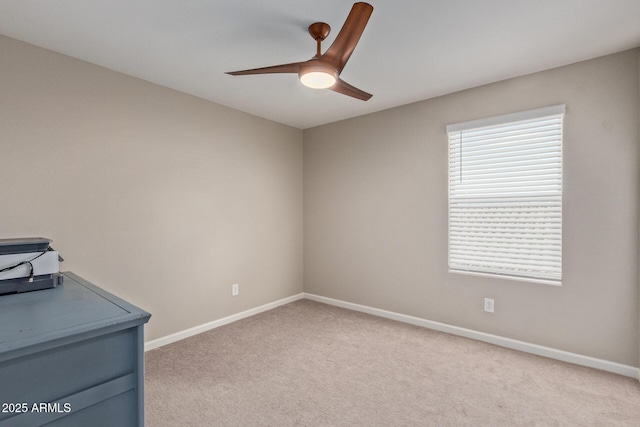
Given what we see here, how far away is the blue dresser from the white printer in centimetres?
24

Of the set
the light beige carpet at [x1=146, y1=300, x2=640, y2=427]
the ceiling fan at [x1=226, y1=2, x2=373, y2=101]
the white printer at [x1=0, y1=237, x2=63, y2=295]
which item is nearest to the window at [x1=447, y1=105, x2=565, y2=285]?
the light beige carpet at [x1=146, y1=300, x2=640, y2=427]

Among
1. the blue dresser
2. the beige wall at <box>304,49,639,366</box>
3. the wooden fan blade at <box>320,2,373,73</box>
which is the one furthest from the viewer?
the beige wall at <box>304,49,639,366</box>

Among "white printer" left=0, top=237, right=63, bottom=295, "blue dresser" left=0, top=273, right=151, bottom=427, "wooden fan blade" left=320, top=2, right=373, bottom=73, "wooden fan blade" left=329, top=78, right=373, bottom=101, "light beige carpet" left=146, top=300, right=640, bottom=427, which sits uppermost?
"wooden fan blade" left=320, top=2, right=373, bottom=73

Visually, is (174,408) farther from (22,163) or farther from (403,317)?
(403,317)

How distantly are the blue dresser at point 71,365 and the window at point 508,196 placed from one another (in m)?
2.81

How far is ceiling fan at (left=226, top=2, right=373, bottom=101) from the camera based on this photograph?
60.8 inches

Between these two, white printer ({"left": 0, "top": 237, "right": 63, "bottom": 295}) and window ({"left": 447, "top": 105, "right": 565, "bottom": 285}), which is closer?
white printer ({"left": 0, "top": 237, "right": 63, "bottom": 295})

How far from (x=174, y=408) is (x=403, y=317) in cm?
235

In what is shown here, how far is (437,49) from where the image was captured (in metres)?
2.30

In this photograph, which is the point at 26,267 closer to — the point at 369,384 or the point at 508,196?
the point at 369,384

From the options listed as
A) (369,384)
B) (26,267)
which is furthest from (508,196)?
(26,267)

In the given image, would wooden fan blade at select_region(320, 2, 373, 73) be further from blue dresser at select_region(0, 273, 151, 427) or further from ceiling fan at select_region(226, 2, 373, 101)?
blue dresser at select_region(0, 273, 151, 427)

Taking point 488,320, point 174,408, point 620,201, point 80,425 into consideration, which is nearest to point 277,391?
point 174,408

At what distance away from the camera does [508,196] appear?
285 cm
